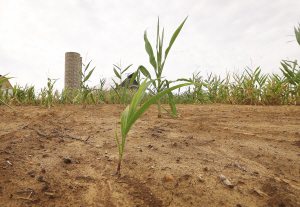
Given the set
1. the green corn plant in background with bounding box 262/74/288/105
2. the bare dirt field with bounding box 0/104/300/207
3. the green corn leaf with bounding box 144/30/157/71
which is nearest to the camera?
the bare dirt field with bounding box 0/104/300/207

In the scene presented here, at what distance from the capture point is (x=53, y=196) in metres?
0.70

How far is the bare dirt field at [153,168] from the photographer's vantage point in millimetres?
707

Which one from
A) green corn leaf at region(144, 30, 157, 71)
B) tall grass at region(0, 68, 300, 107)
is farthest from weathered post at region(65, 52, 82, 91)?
green corn leaf at region(144, 30, 157, 71)

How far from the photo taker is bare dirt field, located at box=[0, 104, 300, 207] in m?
0.71

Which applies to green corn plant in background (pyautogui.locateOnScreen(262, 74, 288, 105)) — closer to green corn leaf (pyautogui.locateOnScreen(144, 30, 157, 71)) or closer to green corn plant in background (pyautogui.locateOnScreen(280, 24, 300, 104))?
green corn plant in background (pyautogui.locateOnScreen(280, 24, 300, 104))

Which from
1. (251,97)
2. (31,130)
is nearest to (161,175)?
(31,130)

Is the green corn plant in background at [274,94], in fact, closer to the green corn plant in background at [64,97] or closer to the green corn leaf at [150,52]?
the green corn leaf at [150,52]

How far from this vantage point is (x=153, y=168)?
914mm

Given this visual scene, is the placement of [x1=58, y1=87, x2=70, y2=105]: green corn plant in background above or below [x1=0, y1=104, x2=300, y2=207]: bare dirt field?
above

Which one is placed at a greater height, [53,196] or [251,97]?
[251,97]

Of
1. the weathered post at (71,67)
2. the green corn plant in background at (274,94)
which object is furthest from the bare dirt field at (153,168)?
the weathered post at (71,67)

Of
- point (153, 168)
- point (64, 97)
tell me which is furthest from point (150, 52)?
point (64, 97)

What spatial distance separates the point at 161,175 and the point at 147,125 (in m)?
0.90

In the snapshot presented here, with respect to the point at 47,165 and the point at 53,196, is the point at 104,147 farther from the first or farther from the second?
the point at 53,196
